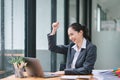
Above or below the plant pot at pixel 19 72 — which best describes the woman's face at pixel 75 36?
above

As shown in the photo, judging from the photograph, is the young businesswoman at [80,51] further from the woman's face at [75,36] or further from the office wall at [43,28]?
the office wall at [43,28]

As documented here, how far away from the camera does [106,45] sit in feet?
26.0

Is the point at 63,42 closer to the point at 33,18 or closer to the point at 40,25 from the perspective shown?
the point at 40,25

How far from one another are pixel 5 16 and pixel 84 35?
1009mm

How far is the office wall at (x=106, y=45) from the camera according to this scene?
25.8ft

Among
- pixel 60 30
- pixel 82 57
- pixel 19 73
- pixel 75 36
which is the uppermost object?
pixel 60 30

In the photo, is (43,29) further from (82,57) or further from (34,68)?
(34,68)

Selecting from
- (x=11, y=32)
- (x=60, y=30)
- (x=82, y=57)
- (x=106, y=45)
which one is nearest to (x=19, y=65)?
(x=11, y=32)

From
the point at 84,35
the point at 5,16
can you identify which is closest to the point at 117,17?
the point at 84,35

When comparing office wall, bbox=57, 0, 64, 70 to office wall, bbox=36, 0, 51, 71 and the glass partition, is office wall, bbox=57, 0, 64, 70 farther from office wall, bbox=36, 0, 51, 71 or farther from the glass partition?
the glass partition

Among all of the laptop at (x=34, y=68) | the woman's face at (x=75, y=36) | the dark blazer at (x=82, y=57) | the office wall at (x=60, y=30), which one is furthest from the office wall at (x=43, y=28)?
the laptop at (x=34, y=68)

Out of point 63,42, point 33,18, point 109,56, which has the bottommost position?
point 109,56

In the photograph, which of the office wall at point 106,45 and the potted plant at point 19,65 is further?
the office wall at point 106,45

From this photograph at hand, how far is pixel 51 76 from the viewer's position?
9.39ft
